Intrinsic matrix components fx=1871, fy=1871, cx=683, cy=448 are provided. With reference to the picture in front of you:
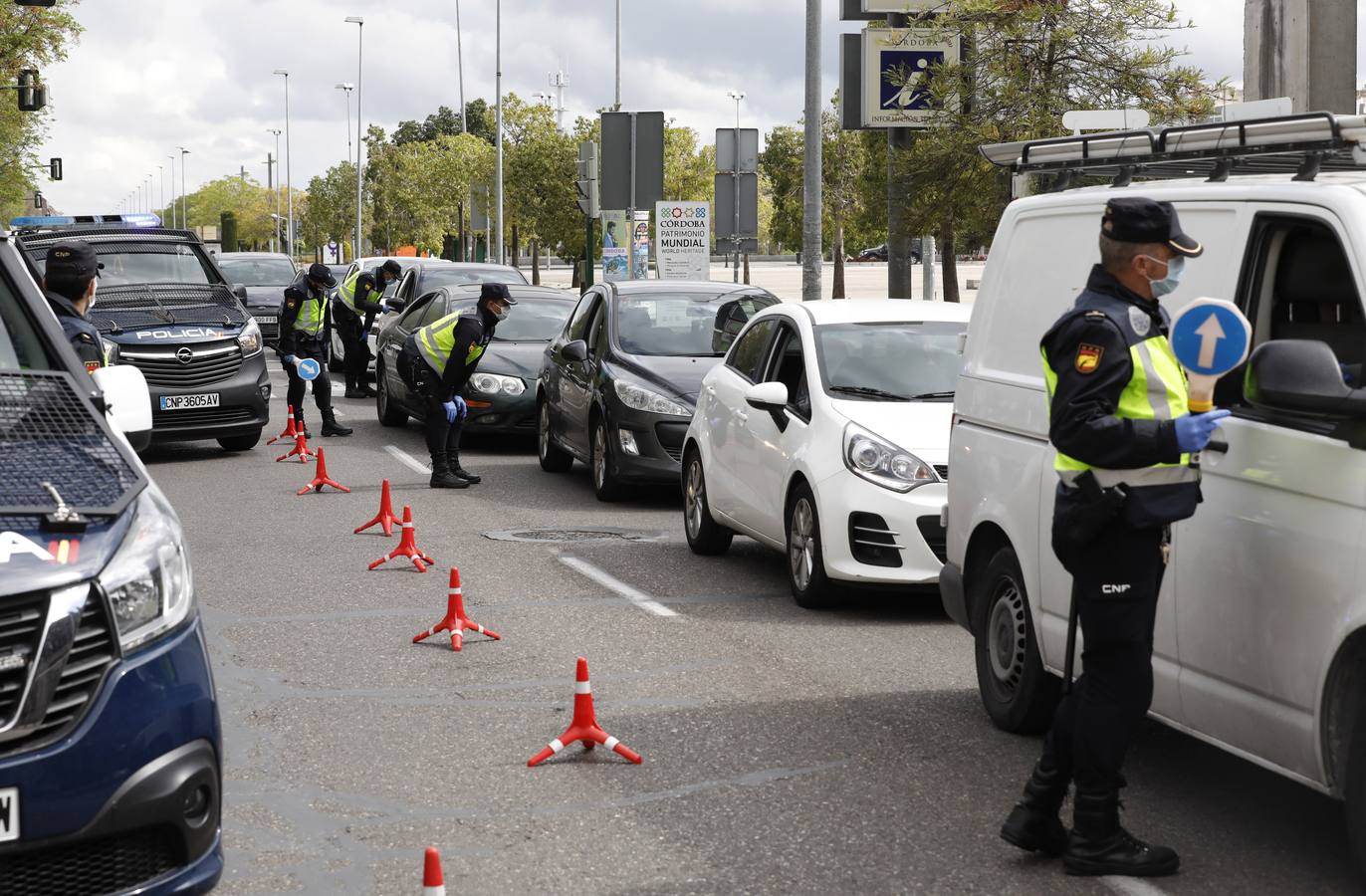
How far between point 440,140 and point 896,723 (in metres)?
87.6

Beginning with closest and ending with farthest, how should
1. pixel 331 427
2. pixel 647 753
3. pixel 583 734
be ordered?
pixel 583 734 < pixel 647 753 < pixel 331 427

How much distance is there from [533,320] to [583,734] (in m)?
13.0

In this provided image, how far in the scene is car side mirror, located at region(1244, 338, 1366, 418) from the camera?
4703mm

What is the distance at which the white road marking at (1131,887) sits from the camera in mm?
5172

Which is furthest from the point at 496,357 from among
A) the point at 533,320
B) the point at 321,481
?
the point at 321,481

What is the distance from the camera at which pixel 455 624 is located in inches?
347

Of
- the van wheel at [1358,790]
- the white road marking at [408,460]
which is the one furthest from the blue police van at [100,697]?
the white road marking at [408,460]

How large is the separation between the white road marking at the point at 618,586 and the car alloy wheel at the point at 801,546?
0.72m

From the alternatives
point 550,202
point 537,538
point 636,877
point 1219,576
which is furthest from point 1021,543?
point 550,202

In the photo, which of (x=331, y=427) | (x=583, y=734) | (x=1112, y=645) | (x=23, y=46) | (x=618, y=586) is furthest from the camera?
(x=23, y=46)

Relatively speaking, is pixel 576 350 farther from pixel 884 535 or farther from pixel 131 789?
pixel 131 789

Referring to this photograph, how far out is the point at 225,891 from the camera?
5.27 m

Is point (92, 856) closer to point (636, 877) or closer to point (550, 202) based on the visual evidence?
point (636, 877)

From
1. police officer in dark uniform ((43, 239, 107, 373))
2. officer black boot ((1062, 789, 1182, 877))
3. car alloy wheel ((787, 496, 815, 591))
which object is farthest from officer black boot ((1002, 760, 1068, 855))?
police officer in dark uniform ((43, 239, 107, 373))
